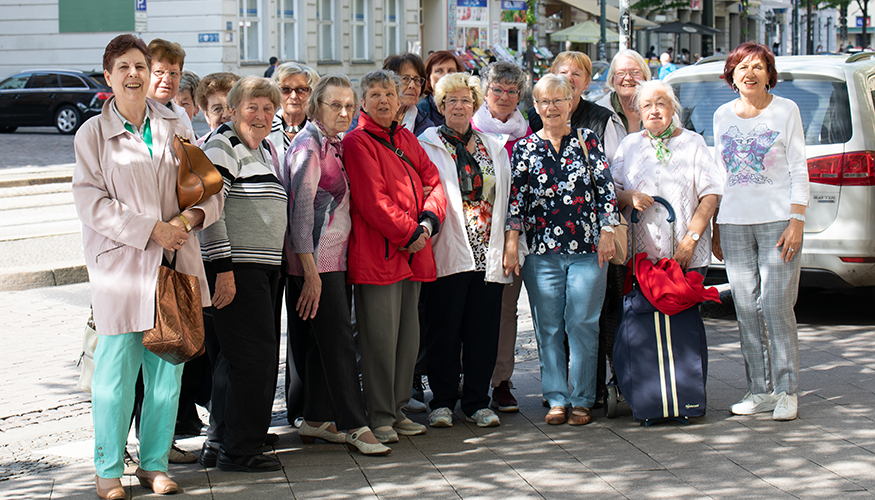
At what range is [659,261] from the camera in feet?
17.4

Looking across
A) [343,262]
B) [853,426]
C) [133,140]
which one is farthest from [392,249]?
[853,426]

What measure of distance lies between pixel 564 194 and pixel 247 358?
1866 mm

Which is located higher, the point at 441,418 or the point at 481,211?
the point at 481,211

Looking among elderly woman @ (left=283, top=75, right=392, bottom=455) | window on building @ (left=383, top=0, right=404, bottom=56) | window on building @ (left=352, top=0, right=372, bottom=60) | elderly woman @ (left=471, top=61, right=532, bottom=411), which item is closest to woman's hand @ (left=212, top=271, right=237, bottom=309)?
elderly woman @ (left=283, top=75, right=392, bottom=455)

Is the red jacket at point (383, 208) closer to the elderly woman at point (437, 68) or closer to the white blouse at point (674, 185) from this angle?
the white blouse at point (674, 185)

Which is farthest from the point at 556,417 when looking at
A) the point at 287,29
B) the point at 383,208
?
the point at 287,29

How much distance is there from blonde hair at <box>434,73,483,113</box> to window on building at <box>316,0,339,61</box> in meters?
28.5

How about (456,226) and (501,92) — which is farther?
(501,92)

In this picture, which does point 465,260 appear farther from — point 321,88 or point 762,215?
point 762,215

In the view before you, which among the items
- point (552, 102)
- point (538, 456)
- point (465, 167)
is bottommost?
point (538, 456)

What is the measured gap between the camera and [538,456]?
15.8 feet

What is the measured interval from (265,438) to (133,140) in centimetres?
152

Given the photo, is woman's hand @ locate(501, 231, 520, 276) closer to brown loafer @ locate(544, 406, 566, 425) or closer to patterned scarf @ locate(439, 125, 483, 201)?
patterned scarf @ locate(439, 125, 483, 201)

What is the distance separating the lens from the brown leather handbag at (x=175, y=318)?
13.4 ft
